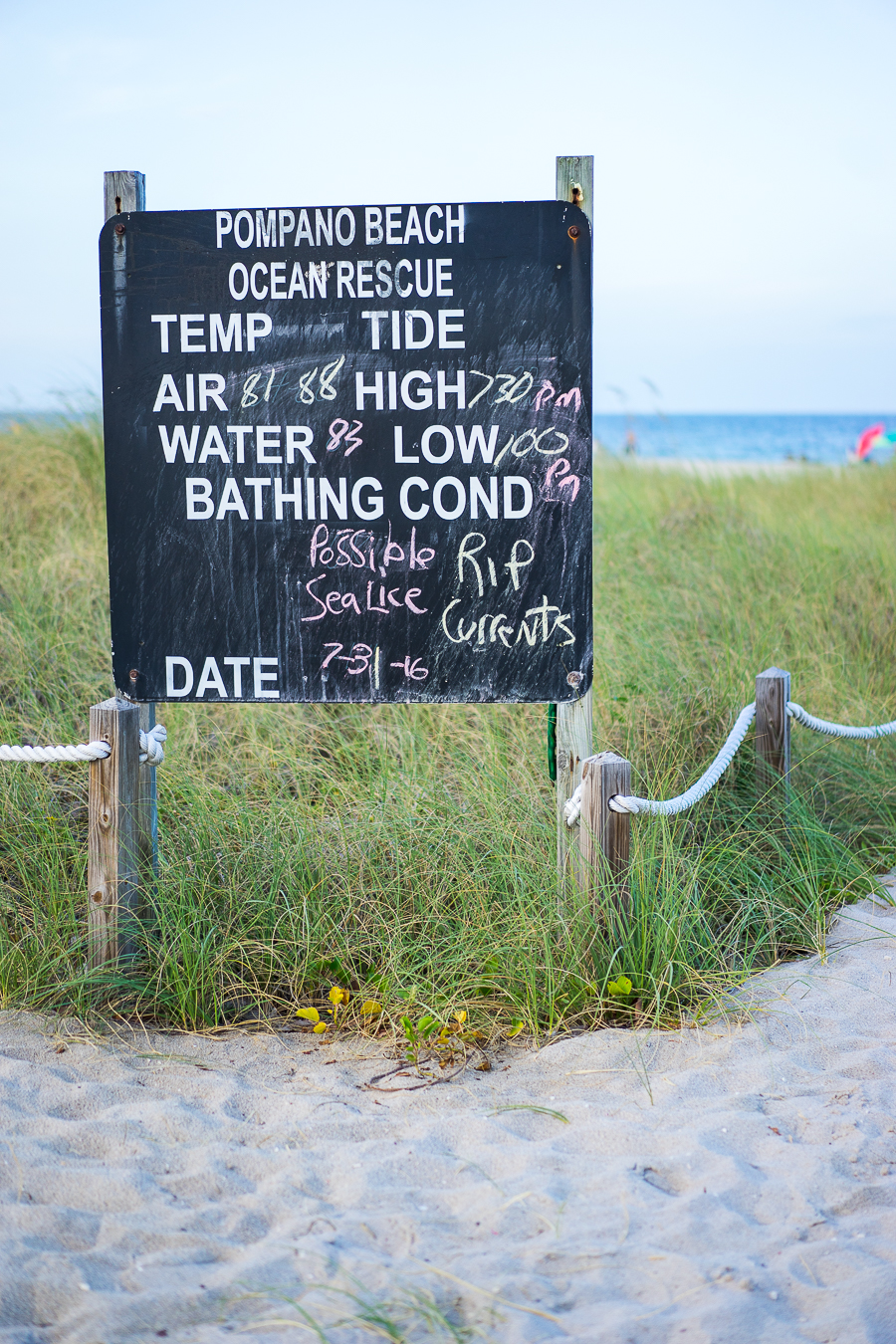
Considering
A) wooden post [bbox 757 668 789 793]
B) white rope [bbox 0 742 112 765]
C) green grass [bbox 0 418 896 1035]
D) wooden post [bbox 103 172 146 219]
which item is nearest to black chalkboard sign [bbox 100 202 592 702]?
wooden post [bbox 103 172 146 219]

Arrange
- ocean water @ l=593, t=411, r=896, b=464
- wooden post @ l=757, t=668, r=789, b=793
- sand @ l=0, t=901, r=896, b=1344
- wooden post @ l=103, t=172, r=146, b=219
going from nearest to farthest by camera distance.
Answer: sand @ l=0, t=901, r=896, b=1344
wooden post @ l=103, t=172, r=146, b=219
wooden post @ l=757, t=668, r=789, b=793
ocean water @ l=593, t=411, r=896, b=464

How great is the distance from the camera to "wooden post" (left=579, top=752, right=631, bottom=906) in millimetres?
3062

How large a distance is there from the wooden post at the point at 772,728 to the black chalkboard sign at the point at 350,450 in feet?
4.12

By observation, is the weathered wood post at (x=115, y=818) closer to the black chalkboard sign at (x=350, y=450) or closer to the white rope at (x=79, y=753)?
the white rope at (x=79, y=753)

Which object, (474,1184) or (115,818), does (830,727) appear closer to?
(474,1184)

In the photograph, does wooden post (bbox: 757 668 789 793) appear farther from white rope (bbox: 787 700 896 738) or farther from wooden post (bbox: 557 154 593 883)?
wooden post (bbox: 557 154 593 883)

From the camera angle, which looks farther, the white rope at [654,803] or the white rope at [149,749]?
the white rope at [149,749]

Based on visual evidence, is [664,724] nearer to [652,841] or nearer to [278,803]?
[652,841]

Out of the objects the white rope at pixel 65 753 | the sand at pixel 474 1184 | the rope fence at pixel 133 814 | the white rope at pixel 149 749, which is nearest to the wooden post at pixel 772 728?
the rope fence at pixel 133 814

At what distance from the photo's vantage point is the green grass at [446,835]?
120 inches

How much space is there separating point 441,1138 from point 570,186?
2648 mm

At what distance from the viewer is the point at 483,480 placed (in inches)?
125

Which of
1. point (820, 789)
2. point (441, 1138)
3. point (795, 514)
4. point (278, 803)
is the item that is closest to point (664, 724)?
point (820, 789)

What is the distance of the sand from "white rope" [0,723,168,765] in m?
0.77
